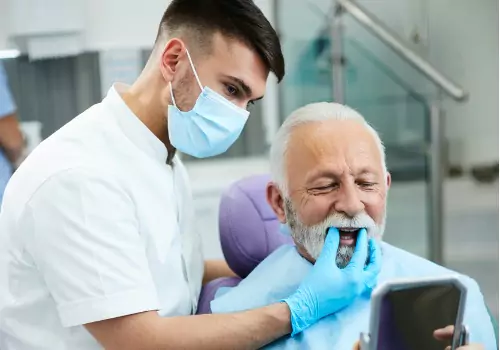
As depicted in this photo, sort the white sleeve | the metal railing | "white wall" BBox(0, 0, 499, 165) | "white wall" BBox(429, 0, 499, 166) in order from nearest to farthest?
the white sleeve
"white wall" BBox(0, 0, 499, 165)
the metal railing
"white wall" BBox(429, 0, 499, 166)

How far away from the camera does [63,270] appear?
42.3 inches

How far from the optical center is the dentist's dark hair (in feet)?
3.88

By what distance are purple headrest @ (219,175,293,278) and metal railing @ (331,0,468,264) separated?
1.33 feet

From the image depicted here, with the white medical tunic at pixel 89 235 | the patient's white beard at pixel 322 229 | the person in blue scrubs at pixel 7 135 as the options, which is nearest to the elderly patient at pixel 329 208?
the patient's white beard at pixel 322 229

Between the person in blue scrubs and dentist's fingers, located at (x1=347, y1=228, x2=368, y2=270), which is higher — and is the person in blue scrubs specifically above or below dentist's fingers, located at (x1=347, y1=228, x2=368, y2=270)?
above

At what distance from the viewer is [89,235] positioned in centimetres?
107

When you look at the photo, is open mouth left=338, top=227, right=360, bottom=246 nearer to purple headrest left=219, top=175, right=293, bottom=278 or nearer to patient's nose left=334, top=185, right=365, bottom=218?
patient's nose left=334, top=185, right=365, bottom=218

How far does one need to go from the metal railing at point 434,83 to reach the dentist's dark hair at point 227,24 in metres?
0.49

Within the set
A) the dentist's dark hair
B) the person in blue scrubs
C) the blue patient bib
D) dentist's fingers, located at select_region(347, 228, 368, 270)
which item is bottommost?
the blue patient bib

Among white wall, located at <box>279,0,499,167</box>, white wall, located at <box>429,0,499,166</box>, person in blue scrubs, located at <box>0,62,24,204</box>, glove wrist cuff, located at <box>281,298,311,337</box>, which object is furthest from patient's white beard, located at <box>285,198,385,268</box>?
white wall, located at <box>429,0,499,166</box>

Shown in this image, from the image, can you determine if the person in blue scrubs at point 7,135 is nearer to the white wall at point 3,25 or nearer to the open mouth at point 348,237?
the white wall at point 3,25

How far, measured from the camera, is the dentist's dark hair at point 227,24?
118 centimetres

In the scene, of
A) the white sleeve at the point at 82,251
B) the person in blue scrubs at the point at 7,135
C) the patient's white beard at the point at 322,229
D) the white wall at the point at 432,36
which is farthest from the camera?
the white wall at the point at 432,36

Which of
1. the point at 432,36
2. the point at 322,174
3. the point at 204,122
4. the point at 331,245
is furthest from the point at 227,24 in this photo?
the point at 432,36
